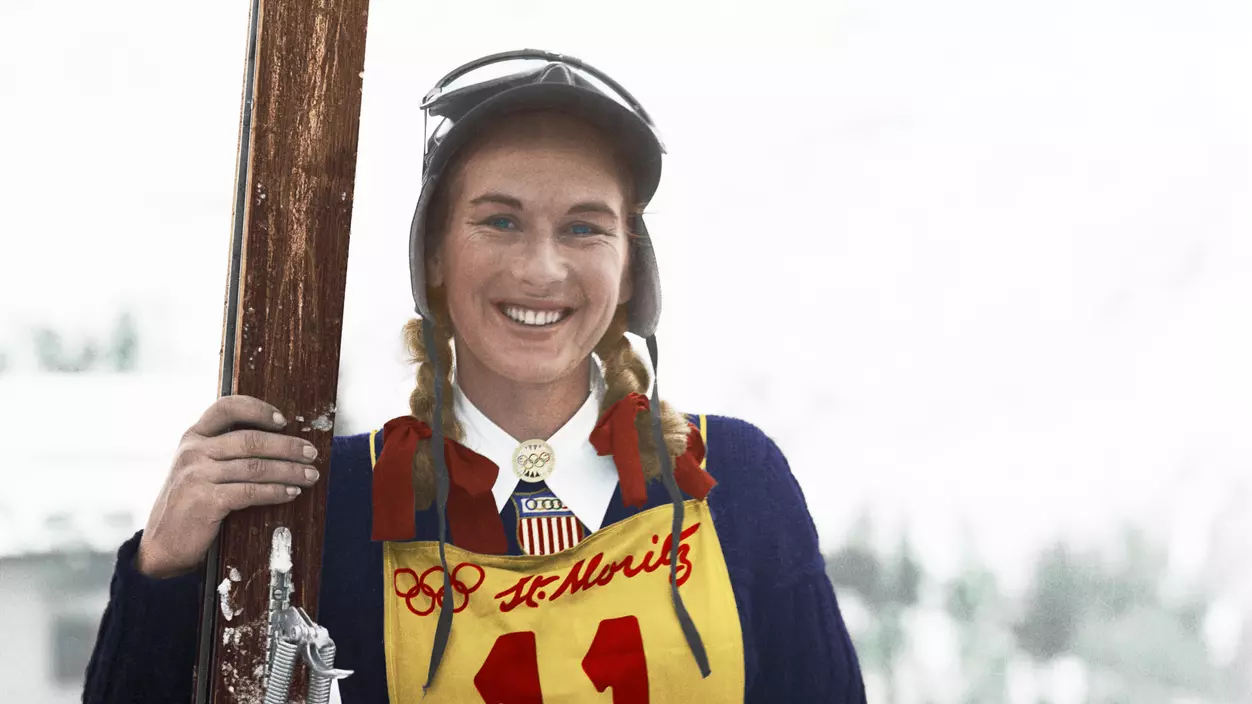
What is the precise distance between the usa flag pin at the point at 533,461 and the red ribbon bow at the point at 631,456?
0.19 ft

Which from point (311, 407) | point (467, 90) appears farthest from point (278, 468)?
point (467, 90)

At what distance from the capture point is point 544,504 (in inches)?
48.6

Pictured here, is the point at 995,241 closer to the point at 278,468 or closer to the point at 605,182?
the point at 605,182

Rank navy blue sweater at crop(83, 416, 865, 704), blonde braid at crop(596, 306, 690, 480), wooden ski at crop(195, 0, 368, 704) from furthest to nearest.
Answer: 1. blonde braid at crop(596, 306, 690, 480)
2. navy blue sweater at crop(83, 416, 865, 704)
3. wooden ski at crop(195, 0, 368, 704)

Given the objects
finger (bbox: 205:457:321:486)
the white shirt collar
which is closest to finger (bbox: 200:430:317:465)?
finger (bbox: 205:457:321:486)

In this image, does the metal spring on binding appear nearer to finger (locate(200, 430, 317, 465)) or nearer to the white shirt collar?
finger (locate(200, 430, 317, 465))

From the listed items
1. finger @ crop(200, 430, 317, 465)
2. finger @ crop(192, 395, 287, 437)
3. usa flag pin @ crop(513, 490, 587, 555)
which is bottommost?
usa flag pin @ crop(513, 490, 587, 555)

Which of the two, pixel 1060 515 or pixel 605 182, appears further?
pixel 1060 515

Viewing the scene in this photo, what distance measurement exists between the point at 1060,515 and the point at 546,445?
688 millimetres

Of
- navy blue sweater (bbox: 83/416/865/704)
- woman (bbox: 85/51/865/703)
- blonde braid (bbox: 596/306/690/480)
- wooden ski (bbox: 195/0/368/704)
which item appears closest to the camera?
wooden ski (bbox: 195/0/368/704)

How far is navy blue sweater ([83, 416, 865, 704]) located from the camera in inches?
42.8

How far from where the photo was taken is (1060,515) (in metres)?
1.37

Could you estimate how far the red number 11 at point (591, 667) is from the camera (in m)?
1.17

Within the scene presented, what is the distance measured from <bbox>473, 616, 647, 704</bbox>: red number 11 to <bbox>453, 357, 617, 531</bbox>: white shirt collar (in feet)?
0.42
